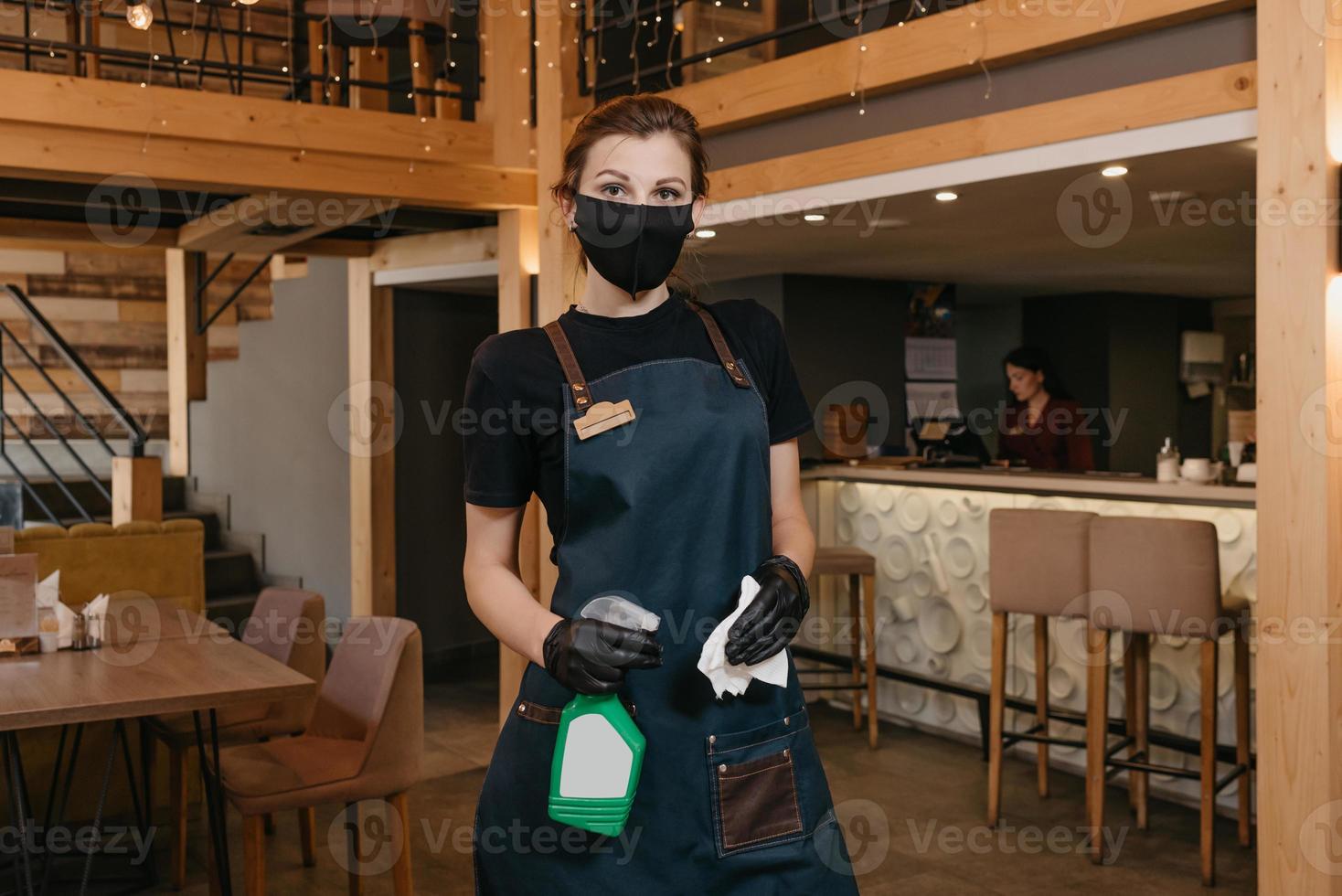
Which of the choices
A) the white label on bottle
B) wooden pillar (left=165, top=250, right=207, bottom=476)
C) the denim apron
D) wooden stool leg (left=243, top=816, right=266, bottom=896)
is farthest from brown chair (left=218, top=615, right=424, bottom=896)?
wooden pillar (left=165, top=250, right=207, bottom=476)

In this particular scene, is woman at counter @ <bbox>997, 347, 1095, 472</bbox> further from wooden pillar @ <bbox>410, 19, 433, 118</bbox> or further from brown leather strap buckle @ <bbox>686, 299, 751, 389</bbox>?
brown leather strap buckle @ <bbox>686, 299, 751, 389</bbox>

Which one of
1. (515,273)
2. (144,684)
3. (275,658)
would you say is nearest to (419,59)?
(515,273)

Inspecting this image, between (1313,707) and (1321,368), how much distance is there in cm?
84

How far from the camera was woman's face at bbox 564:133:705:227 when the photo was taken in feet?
5.08

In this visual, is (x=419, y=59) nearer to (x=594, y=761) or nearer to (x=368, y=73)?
(x=368, y=73)

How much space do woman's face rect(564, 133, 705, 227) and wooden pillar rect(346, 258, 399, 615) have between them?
223 inches

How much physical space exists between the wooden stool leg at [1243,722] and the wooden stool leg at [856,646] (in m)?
1.77

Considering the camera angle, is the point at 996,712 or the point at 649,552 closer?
the point at 649,552

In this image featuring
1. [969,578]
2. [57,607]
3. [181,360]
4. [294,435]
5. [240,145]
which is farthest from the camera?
[181,360]

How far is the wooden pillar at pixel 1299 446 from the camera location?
303 cm

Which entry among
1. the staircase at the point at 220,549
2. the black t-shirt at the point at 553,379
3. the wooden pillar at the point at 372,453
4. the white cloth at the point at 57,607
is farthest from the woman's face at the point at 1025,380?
the black t-shirt at the point at 553,379

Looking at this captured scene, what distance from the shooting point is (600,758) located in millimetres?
1439

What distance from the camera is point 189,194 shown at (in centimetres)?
607

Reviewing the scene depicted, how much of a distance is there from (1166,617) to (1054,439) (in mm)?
2437
